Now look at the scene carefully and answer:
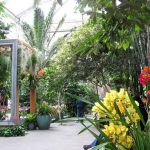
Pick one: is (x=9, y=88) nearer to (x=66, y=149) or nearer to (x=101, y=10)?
(x=66, y=149)

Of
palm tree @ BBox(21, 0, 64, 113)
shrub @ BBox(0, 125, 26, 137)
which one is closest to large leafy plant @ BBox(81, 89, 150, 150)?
shrub @ BBox(0, 125, 26, 137)

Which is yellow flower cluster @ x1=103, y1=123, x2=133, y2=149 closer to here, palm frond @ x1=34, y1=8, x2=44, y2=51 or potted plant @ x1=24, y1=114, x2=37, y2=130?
potted plant @ x1=24, y1=114, x2=37, y2=130

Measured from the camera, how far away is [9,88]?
38.1 ft

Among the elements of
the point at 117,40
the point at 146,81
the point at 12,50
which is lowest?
the point at 146,81

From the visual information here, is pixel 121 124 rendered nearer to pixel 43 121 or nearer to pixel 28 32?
pixel 43 121

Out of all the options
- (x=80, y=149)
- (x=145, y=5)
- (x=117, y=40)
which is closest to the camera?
(x=145, y=5)

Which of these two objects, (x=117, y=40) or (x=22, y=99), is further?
(x=22, y=99)

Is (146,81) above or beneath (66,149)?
above

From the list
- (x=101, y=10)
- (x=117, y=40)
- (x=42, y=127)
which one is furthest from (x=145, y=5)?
(x=42, y=127)

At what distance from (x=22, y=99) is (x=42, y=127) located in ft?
19.0

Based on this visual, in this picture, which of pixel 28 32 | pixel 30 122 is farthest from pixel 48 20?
pixel 30 122

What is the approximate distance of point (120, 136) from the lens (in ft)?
7.38

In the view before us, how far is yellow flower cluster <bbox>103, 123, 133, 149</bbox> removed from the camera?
224 cm

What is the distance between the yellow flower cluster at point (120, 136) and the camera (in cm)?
224
